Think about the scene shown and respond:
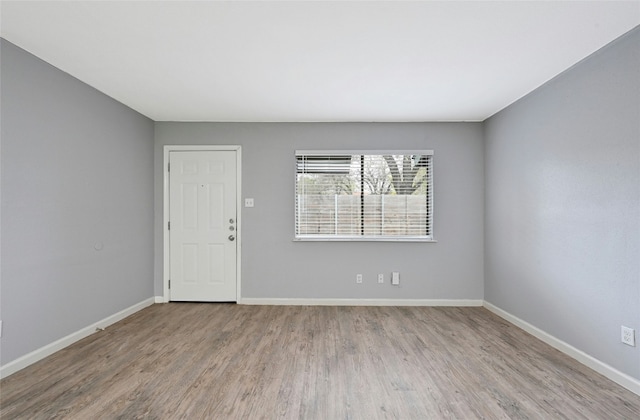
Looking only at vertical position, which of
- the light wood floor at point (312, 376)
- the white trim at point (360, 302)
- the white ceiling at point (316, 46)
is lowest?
the light wood floor at point (312, 376)

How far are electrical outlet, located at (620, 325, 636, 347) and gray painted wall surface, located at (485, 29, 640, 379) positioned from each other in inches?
1.5

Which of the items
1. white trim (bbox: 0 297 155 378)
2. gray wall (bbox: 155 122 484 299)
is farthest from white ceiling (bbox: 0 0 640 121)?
white trim (bbox: 0 297 155 378)

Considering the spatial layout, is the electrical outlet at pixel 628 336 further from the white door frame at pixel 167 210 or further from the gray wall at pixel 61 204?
the gray wall at pixel 61 204

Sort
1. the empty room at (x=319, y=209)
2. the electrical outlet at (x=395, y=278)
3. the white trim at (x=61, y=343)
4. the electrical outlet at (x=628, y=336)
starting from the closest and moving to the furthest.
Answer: the empty room at (x=319, y=209)
the electrical outlet at (x=628, y=336)
the white trim at (x=61, y=343)
the electrical outlet at (x=395, y=278)

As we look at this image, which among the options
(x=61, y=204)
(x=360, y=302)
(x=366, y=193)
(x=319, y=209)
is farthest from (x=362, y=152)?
(x=61, y=204)

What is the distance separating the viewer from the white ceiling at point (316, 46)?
6.19 ft

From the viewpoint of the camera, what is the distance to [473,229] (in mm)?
4086

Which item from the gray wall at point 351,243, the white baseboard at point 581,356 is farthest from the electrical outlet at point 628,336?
the gray wall at point 351,243

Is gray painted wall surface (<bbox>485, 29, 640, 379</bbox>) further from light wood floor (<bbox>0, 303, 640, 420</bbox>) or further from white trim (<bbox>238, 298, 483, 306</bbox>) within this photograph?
white trim (<bbox>238, 298, 483, 306</bbox>)

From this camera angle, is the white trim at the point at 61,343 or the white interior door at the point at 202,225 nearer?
the white trim at the point at 61,343

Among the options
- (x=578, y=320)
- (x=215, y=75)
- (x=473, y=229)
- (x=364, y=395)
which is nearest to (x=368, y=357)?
(x=364, y=395)

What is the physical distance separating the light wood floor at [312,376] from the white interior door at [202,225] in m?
0.76

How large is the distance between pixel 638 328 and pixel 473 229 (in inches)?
80.7

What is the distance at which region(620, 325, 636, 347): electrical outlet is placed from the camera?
2.14 meters
